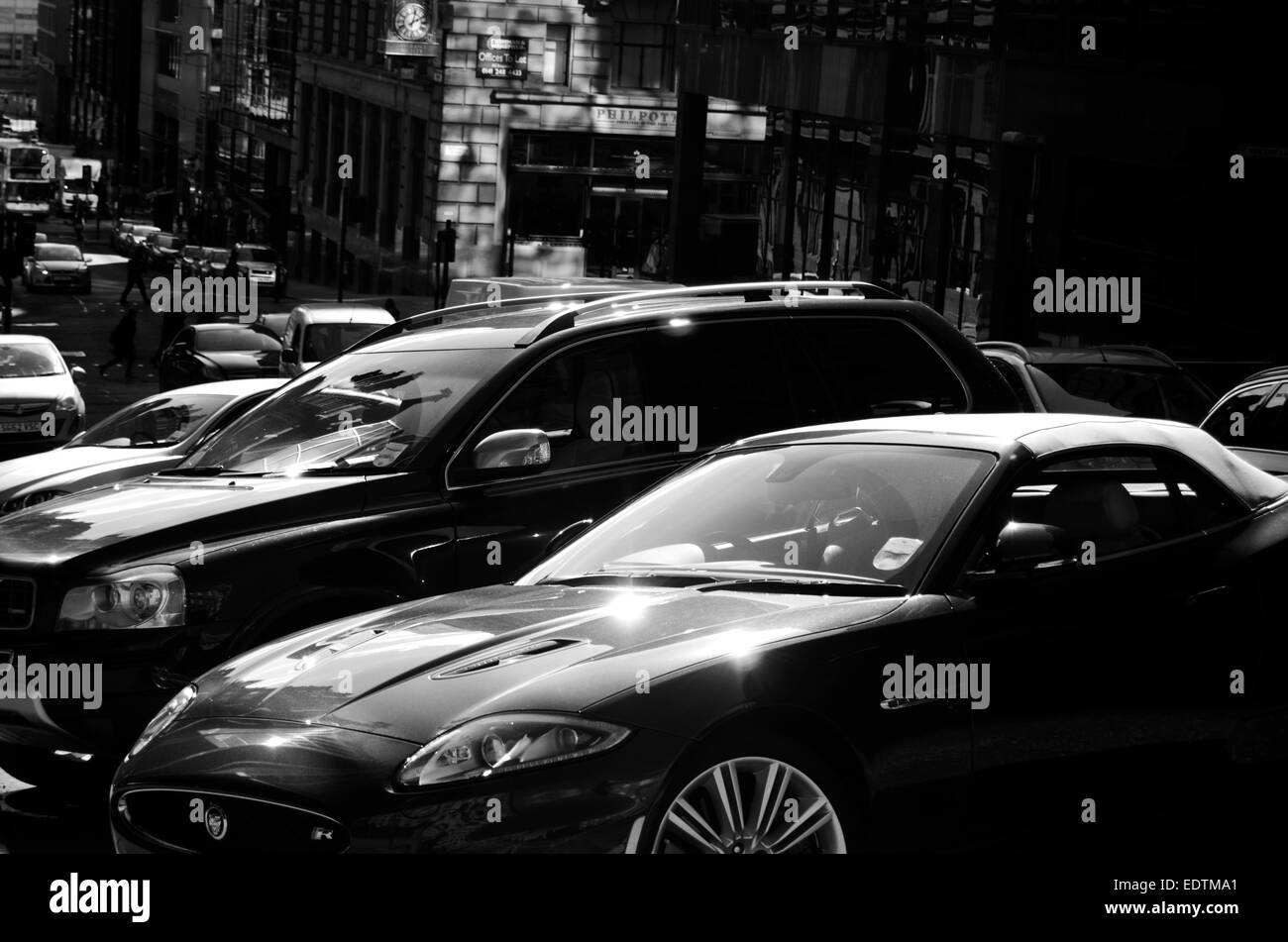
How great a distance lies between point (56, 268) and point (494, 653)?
67.5 m

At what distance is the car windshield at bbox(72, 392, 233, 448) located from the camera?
635 inches

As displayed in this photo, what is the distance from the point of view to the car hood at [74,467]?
41.1 ft

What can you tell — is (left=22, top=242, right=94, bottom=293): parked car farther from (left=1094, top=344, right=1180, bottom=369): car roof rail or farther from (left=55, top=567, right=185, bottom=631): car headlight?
(left=55, top=567, right=185, bottom=631): car headlight

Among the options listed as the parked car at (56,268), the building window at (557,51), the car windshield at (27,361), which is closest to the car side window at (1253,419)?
the car windshield at (27,361)

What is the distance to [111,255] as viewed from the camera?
94000 mm

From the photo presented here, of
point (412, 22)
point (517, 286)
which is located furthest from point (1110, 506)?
point (412, 22)

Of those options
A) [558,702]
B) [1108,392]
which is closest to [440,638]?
[558,702]

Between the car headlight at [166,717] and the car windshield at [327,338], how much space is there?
782 inches

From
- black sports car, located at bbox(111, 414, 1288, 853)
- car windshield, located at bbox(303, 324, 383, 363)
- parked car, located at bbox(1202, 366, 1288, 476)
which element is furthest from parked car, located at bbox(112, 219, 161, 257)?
black sports car, located at bbox(111, 414, 1288, 853)

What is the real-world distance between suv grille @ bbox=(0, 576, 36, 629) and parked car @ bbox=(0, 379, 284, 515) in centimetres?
280

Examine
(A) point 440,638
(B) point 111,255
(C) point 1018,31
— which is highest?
(C) point 1018,31
